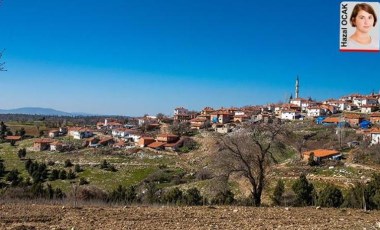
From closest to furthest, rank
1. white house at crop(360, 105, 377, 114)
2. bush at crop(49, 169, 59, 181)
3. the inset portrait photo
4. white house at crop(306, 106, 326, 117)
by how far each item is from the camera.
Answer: the inset portrait photo, bush at crop(49, 169, 59, 181), white house at crop(360, 105, 377, 114), white house at crop(306, 106, 326, 117)

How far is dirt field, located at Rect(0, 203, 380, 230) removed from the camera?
9.30 meters

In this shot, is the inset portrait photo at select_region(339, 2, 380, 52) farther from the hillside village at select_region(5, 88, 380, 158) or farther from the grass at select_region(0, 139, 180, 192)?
the hillside village at select_region(5, 88, 380, 158)

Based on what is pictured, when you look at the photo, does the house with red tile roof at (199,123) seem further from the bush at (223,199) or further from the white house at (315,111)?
the bush at (223,199)

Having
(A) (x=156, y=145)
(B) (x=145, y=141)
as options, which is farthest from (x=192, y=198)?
(B) (x=145, y=141)

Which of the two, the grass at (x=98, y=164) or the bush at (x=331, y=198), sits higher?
the bush at (x=331, y=198)

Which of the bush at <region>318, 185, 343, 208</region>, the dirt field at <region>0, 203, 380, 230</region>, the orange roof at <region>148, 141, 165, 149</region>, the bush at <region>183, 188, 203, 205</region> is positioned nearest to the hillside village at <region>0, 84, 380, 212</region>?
the orange roof at <region>148, 141, 165, 149</region>

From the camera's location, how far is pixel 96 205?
42.3 ft

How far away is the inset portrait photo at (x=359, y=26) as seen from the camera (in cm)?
461

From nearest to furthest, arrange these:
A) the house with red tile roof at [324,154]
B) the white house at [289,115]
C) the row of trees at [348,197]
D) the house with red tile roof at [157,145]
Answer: the row of trees at [348,197] → the house with red tile roof at [324,154] → the house with red tile roof at [157,145] → the white house at [289,115]

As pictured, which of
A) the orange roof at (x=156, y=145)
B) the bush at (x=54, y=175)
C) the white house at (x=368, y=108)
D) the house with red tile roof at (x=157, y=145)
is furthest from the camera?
the white house at (x=368, y=108)

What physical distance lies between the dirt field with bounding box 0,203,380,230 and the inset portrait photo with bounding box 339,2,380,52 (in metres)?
5.56

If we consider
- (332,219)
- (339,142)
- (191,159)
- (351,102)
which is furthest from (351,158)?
(351,102)

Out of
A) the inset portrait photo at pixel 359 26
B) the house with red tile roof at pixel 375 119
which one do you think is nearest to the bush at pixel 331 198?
the inset portrait photo at pixel 359 26

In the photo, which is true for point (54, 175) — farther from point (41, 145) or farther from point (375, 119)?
point (375, 119)
